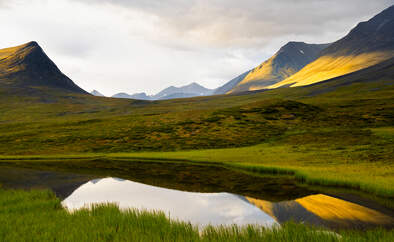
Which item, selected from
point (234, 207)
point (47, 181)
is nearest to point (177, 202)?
point (234, 207)

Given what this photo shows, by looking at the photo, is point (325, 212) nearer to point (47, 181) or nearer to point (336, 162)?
point (336, 162)

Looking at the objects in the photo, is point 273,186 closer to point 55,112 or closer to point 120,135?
point 120,135

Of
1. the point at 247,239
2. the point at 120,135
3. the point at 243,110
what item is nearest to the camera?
the point at 247,239

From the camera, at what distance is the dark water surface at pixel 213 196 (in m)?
16.4

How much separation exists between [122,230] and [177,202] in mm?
9990

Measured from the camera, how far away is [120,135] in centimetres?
8325

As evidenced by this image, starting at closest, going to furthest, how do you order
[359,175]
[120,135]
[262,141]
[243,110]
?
[359,175] < [262,141] < [120,135] < [243,110]

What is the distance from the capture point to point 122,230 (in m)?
11.7

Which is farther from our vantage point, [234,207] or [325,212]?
[234,207]

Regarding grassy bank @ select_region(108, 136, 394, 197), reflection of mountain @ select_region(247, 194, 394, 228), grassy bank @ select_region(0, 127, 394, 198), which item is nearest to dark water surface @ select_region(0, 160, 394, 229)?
reflection of mountain @ select_region(247, 194, 394, 228)

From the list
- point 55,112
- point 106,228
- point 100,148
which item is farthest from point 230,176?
point 55,112

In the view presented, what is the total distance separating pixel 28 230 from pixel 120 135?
73.0m

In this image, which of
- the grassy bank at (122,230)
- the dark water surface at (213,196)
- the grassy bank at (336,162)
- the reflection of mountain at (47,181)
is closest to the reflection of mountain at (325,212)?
the dark water surface at (213,196)

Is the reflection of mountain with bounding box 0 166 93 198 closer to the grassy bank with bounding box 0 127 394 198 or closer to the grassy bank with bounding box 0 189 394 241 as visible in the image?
the grassy bank with bounding box 0 189 394 241
